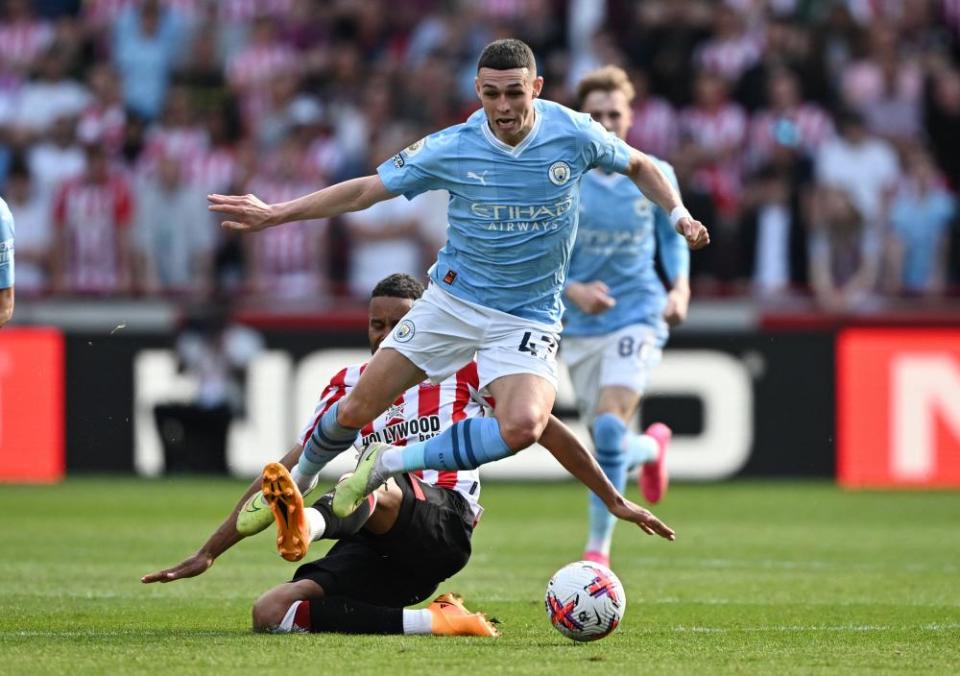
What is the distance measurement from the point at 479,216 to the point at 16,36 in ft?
43.6

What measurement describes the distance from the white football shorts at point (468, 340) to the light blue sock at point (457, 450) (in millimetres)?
407

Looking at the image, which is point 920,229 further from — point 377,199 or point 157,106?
point 377,199

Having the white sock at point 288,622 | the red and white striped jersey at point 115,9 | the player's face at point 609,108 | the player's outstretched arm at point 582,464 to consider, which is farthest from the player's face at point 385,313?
the red and white striped jersey at point 115,9

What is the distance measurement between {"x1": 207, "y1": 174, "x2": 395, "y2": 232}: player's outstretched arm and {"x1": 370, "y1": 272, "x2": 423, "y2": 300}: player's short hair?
611mm

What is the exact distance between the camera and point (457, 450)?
275 inches

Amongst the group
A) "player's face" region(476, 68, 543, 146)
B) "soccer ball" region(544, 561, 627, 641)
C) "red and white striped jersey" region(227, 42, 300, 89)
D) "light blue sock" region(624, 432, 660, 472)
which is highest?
"red and white striped jersey" region(227, 42, 300, 89)

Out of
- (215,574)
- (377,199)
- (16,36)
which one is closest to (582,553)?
(215,574)

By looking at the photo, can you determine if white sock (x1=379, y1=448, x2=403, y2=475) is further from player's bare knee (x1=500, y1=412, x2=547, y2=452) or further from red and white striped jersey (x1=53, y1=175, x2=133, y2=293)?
red and white striped jersey (x1=53, y1=175, x2=133, y2=293)

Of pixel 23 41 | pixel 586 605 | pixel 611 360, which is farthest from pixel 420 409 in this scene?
pixel 23 41

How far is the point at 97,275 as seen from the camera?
1681 cm

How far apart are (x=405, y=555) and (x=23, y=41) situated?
13.7m

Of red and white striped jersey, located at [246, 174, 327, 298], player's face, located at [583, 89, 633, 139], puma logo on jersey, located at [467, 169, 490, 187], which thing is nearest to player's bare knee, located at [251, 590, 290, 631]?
puma logo on jersey, located at [467, 169, 490, 187]

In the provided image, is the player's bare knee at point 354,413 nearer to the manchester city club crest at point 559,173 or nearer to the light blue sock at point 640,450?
the manchester city club crest at point 559,173

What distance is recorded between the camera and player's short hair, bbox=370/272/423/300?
777 cm
